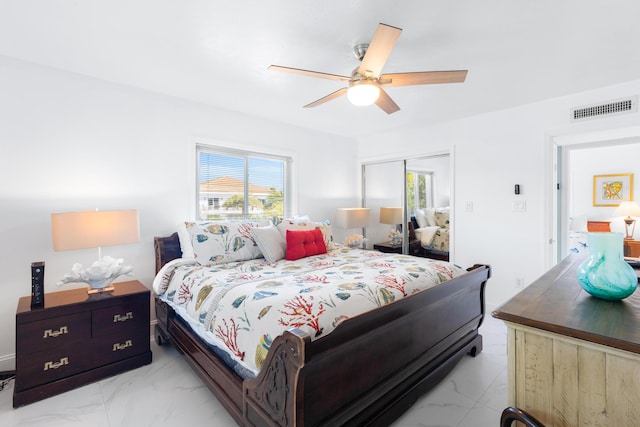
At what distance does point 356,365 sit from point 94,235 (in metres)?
2.03

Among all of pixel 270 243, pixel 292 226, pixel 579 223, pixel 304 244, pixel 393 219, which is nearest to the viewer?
pixel 270 243

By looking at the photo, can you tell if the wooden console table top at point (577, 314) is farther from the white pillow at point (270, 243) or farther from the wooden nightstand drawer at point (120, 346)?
the wooden nightstand drawer at point (120, 346)

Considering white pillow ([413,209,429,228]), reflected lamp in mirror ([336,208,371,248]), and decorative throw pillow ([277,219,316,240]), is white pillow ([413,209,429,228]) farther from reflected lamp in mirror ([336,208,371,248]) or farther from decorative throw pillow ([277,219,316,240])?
decorative throw pillow ([277,219,316,240])

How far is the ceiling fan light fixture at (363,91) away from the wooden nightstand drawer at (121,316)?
2180 mm

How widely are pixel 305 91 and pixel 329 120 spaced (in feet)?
3.45

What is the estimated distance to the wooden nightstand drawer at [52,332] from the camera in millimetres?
1925

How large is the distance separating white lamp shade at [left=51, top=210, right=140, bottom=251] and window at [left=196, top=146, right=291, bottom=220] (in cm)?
96

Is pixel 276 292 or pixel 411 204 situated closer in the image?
pixel 276 292

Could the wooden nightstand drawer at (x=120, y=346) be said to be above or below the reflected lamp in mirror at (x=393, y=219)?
below

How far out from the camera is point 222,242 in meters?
2.72

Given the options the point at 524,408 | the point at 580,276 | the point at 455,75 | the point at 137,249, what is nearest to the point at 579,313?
the point at 580,276

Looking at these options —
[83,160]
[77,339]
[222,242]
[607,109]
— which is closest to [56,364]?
[77,339]

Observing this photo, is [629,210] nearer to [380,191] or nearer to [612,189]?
[612,189]

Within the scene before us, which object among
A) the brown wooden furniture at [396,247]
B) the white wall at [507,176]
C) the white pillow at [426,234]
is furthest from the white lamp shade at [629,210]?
the brown wooden furniture at [396,247]
